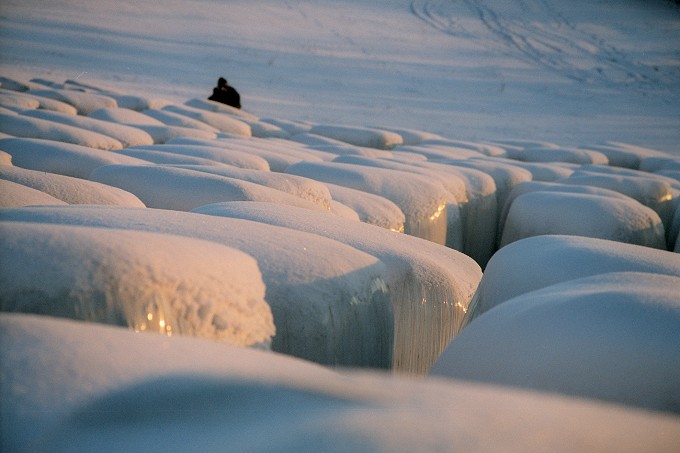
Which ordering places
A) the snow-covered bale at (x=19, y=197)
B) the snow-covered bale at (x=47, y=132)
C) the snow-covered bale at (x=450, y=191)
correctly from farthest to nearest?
1. the snow-covered bale at (x=47, y=132)
2. the snow-covered bale at (x=450, y=191)
3. the snow-covered bale at (x=19, y=197)

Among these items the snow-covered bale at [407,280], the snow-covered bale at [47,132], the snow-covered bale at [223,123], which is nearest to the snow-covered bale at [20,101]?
the snow-covered bale at [223,123]

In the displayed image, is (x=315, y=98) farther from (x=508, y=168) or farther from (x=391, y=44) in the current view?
(x=508, y=168)

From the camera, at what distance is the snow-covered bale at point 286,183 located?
1719 millimetres

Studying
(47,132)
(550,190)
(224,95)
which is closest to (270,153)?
(47,132)

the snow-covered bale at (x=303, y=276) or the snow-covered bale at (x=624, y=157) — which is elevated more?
the snow-covered bale at (x=303, y=276)

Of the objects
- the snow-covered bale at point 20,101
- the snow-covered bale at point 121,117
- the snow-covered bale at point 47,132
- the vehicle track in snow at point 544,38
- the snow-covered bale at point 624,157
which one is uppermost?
the vehicle track in snow at point 544,38

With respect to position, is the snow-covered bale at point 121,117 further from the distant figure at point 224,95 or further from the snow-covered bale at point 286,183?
the distant figure at point 224,95

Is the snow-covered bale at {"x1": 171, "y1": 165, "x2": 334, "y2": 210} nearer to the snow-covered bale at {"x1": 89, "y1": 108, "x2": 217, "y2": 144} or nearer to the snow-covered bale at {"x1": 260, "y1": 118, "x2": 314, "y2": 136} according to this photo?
the snow-covered bale at {"x1": 89, "y1": 108, "x2": 217, "y2": 144}

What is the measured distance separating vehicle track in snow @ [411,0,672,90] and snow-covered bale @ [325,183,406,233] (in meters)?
11.9

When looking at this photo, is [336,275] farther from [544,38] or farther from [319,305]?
[544,38]

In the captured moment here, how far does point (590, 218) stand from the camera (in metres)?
2.14

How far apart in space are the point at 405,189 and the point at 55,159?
3.33ft

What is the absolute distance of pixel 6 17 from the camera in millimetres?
12633

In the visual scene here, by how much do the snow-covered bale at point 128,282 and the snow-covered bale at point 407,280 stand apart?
353 mm
